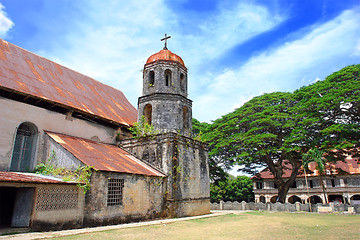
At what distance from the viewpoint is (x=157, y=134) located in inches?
591

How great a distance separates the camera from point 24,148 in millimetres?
11828

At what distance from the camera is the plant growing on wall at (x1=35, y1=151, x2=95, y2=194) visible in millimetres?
10109

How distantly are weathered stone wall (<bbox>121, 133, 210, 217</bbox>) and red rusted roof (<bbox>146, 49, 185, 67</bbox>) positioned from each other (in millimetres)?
5466

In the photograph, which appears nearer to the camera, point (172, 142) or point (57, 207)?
point (57, 207)

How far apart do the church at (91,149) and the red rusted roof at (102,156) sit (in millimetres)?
68

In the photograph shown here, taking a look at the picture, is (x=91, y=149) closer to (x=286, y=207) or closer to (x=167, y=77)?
(x=167, y=77)

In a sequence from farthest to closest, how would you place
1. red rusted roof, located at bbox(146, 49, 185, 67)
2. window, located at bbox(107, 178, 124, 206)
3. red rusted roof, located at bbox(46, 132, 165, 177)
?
red rusted roof, located at bbox(146, 49, 185, 67)
red rusted roof, located at bbox(46, 132, 165, 177)
window, located at bbox(107, 178, 124, 206)

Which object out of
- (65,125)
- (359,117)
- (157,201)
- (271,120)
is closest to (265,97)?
(271,120)

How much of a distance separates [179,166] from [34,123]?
7.59m

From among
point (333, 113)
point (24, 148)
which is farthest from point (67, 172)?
point (333, 113)

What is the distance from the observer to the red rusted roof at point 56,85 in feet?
41.5

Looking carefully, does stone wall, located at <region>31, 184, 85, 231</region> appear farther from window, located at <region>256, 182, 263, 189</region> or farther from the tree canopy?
window, located at <region>256, 182, 263, 189</region>

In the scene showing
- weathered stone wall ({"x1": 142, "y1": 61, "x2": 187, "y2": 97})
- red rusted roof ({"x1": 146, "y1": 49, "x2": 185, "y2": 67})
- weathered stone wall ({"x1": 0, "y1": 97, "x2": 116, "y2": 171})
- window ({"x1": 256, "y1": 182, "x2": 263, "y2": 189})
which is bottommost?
window ({"x1": 256, "y1": 182, "x2": 263, "y2": 189})

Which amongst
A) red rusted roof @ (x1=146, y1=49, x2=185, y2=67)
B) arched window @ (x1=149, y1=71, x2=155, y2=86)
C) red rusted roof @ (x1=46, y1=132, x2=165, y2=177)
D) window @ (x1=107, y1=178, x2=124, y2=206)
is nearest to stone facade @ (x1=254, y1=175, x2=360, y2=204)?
red rusted roof @ (x1=146, y1=49, x2=185, y2=67)
